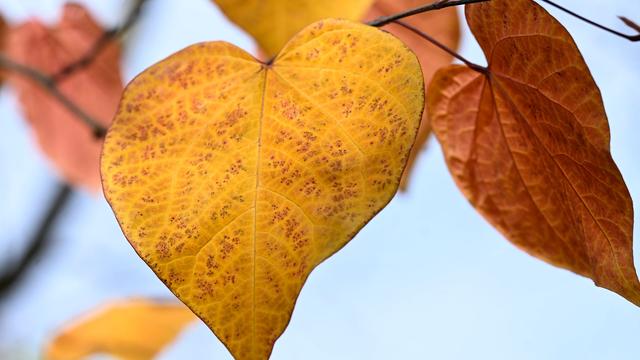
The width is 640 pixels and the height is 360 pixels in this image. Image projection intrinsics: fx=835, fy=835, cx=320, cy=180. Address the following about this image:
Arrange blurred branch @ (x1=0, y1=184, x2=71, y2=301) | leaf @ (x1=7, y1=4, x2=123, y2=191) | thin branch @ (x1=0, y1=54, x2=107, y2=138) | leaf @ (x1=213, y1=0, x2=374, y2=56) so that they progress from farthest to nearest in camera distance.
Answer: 1. blurred branch @ (x1=0, y1=184, x2=71, y2=301)
2. leaf @ (x1=7, y1=4, x2=123, y2=191)
3. thin branch @ (x1=0, y1=54, x2=107, y2=138)
4. leaf @ (x1=213, y1=0, x2=374, y2=56)

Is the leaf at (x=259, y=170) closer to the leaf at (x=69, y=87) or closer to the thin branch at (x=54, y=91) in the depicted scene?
the thin branch at (x=54, y=91)

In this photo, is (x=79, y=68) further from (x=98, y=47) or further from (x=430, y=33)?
(x=430, y=33)

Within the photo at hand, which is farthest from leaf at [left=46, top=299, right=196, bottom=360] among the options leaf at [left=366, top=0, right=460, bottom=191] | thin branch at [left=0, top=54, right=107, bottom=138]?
leaf at [left=366, top=0, right=460, bottom=191]

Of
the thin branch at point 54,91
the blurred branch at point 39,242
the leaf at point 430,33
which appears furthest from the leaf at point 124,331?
the blurred branch at point 39,242

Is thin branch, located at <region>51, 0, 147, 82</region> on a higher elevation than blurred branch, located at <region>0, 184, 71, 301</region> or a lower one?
lower

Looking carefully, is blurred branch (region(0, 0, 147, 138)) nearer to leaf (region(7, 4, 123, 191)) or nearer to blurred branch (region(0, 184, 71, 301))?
leaf (region(7, 4, 123, 191))

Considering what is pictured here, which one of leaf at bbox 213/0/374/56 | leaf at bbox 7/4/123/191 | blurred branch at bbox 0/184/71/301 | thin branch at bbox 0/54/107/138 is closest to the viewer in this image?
leaf at bbox 213/0/374/56
